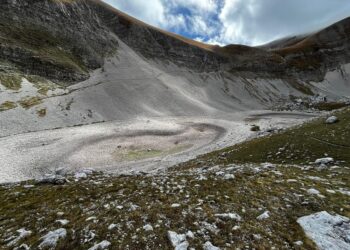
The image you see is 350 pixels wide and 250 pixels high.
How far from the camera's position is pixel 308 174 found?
54.4ft

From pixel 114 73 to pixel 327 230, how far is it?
3817 inches

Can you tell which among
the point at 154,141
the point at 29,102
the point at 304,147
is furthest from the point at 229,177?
A: the point at 29,102

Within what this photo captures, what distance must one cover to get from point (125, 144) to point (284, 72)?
A: 135 meters

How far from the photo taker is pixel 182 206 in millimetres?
11203

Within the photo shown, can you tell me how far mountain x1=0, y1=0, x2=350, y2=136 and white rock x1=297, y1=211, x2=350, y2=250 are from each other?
185ft

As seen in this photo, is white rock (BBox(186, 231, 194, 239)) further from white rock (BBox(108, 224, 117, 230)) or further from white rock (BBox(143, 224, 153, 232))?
white rock (BBox(108, 224, 117, 230))

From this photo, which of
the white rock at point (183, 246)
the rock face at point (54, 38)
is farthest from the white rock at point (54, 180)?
the rock face at point (54, 38)

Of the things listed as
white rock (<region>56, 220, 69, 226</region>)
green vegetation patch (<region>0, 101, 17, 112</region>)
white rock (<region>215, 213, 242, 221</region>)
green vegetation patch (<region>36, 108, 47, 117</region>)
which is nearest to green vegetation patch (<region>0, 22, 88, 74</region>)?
green vegetation patch (<region>0, 101, 17, 112</region>)

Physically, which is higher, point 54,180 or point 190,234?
point 54,180

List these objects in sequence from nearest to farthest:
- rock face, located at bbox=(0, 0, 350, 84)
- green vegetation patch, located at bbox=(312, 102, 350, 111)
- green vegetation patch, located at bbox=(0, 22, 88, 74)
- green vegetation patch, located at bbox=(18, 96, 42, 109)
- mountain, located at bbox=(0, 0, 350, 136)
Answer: green vegetation patch, located at bbox=(18, 96, 42, 109)
mountain, located at bbox=(0, 0, 350, 136)
green vegetation patch, located at bbox=(0, 22, 88, 74)
rock face, located at bbox=(0, 0, 350, 84)
green vegetation patch, located at bbox=(312, 102, 350, 111)

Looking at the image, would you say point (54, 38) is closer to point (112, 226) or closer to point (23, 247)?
point (23, 247)

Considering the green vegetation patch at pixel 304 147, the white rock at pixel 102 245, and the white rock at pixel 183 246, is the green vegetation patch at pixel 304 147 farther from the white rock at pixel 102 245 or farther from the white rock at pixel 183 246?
the white rock at pixel 102 245

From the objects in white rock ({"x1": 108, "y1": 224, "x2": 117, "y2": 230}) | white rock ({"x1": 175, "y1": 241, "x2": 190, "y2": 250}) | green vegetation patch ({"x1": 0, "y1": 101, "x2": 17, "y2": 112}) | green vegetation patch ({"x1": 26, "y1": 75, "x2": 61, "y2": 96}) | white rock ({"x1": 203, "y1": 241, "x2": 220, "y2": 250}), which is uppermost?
green vegetation patch ({"x1": 26, "y1": 75, "x2": 61, "y2": 96})

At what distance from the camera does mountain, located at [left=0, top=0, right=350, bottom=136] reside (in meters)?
68.4
